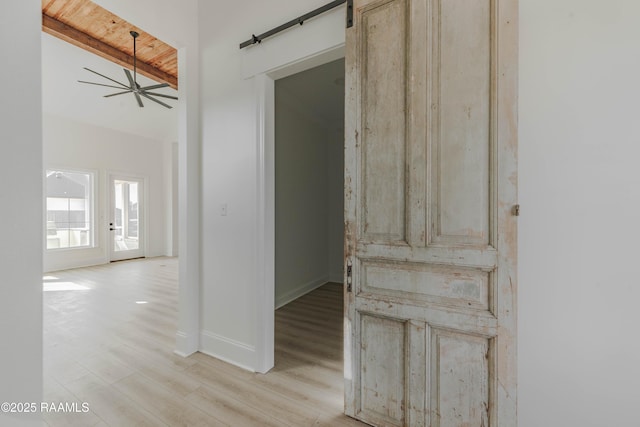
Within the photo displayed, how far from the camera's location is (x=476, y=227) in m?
1.25

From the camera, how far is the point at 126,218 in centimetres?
708

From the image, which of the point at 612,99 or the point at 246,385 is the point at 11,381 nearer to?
the point at 246,385

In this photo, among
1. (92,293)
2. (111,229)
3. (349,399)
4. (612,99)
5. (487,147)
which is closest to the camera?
(612,99)

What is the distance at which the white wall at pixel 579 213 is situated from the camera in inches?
41.3

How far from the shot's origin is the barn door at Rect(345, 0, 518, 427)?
119 cm

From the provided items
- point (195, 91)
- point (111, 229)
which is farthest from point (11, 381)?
point (111, 229)

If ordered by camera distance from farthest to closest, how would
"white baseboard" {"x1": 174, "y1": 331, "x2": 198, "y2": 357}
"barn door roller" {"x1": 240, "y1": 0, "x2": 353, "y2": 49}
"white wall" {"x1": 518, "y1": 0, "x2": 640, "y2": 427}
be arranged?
1. "white baseboard" {"x1": 174, "y1": 331, "x2": 198, "y2": 357}
2. "barn door roller" {"x1": 240, "y1": 0, "x2": 353, "y2": 49}
3. "white wall" {"x1": 518, "y1": 0, "x2": 640, "y2": 427}

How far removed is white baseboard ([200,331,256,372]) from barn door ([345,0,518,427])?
0.90m

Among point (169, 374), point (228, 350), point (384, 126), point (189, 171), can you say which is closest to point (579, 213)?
point (384, 126)

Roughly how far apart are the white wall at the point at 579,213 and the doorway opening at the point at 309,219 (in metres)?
1.34

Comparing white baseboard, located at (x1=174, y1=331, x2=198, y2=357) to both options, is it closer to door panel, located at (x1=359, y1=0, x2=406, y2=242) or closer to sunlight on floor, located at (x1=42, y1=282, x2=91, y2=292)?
door panel, located at (x1=359, y1=0, x2=406, y2=242)

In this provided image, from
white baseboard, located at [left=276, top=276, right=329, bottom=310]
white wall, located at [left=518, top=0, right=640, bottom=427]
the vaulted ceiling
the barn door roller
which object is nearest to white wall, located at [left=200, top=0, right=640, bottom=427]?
white wall, located at [left=518, top=0, right=640, bottom=427]

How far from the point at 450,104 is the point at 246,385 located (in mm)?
2237

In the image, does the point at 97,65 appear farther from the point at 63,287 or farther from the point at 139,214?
the point at 139,214
